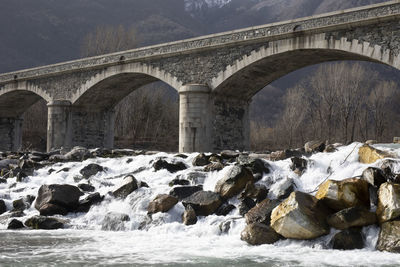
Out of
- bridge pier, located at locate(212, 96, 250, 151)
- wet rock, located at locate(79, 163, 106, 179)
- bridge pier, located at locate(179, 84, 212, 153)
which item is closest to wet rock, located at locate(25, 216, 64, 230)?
wet rock, located at locate(79, 163, 106, 179)

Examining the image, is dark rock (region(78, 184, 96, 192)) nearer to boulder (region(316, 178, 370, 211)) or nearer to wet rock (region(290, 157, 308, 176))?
wet rock (region(290, 157, 308, 176))

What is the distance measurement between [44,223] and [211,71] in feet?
36.8

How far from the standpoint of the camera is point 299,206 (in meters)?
7.03

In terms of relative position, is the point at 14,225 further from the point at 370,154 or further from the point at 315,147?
the point at 315,147

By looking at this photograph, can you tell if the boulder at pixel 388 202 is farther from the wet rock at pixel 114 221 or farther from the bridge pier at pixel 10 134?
the bridge pier at pixel 10 134

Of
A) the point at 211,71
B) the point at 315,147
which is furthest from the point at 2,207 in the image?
the point at 211,71

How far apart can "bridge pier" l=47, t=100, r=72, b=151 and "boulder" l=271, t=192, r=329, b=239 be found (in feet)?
63.9

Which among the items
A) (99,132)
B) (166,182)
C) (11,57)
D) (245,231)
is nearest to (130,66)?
(99,132)

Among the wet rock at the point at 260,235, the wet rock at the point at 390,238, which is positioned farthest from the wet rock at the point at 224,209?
the wet rock at the point at 390,238

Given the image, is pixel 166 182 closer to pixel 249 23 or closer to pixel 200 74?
pixel 200 74

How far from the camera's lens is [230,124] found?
2020 centimetres

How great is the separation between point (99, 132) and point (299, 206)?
20.9 m

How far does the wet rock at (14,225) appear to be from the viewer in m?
8.90

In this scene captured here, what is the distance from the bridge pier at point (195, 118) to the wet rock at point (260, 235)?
36.3ft
